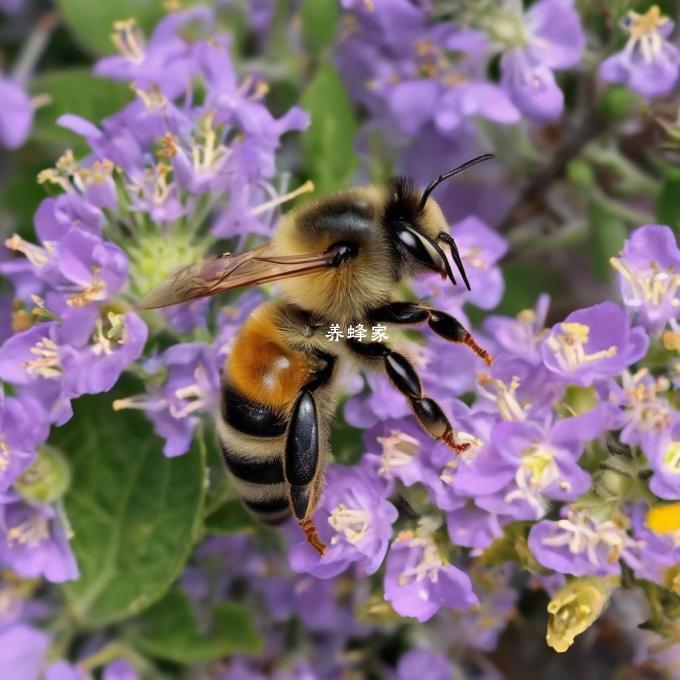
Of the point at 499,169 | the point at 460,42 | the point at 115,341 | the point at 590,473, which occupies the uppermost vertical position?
the point at 460,42

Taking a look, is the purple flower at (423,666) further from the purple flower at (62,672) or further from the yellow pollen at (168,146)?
the yellow pollen at (168,146)

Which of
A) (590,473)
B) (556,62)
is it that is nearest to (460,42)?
(556,62)

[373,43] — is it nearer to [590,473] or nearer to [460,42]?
[460,42]

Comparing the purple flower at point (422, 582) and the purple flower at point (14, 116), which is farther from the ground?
the purple flower at point (14, 116)

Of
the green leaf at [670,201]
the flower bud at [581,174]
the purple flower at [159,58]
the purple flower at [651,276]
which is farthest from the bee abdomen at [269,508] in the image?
the flower bud at [581,174]

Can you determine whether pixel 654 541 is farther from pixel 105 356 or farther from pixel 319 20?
pixel 319 20
